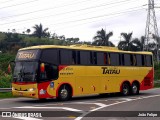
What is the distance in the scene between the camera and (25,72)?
1995 cm

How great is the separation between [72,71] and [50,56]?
1784 mm

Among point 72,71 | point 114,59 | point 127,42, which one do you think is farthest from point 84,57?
point 127,42

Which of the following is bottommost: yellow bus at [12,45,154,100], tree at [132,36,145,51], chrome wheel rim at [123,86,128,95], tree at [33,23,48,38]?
chrome wheel rim at [123,86,128,95]

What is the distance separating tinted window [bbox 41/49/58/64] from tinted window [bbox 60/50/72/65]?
1.45 ft

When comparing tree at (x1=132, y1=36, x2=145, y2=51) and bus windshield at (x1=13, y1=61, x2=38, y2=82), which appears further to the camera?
tree at (x1=132, y1=36, x2=145, y2=51)

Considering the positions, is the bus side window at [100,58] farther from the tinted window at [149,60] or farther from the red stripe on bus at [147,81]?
the tinted window at [149,60]

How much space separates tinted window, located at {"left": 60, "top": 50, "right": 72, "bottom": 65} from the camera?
2073cm

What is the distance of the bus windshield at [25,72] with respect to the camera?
64.4 feet

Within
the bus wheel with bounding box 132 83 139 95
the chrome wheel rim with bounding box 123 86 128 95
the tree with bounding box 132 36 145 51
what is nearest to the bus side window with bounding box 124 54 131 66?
the chrome wheel rim with bounding box 123 86 128 95

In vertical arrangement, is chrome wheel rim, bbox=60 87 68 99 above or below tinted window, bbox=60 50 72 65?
below

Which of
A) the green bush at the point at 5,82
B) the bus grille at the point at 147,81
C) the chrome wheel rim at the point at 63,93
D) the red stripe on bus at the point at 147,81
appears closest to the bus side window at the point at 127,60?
the red stripe on bus at the point at 147,81

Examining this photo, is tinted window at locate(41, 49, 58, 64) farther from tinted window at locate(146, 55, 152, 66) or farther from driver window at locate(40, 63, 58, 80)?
tinted window at locate(146, 55, 152, 66)

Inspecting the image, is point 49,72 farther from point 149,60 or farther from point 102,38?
point 102,38

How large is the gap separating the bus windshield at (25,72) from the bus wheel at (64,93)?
1.88 m
